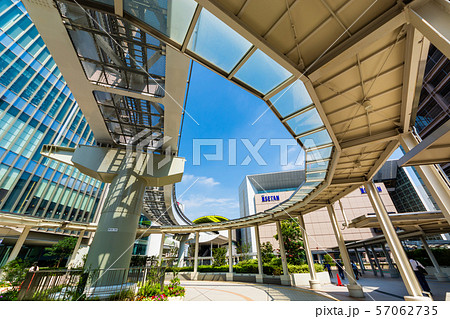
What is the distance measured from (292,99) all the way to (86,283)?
10.1m

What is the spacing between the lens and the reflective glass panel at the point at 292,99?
493 centimetres

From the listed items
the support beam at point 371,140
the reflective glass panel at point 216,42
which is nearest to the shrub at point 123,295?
the reflective glass panel at point 216,42

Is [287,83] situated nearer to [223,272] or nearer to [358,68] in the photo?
[358,68]

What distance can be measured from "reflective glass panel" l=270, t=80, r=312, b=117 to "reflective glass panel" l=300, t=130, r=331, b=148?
1.62 m

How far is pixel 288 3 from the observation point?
3219 millimetres

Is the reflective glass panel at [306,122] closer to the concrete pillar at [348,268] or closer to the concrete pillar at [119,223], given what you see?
the concrete pillar at [348,268]

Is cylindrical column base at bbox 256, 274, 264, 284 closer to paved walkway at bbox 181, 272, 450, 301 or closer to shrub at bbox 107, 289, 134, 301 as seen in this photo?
paved walkway at bbox 181, 272, 450, 301

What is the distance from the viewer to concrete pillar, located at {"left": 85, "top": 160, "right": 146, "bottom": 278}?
8203 mm

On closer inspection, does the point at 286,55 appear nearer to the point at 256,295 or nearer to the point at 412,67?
the point at 412,67

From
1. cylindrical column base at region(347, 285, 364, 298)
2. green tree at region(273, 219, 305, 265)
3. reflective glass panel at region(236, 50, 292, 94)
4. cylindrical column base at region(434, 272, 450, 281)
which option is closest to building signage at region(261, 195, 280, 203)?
green tree at region(273, 219, 305, 265)

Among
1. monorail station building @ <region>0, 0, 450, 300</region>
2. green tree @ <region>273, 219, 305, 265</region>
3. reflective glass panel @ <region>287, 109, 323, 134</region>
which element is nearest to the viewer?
monorail station building @ <region>0, 0, 450, 300</region>

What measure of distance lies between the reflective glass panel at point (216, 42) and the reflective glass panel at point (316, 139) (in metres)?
4.19

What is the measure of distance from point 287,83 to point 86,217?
36.7 meters
